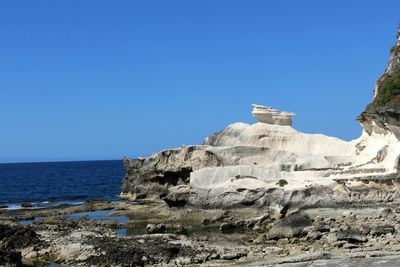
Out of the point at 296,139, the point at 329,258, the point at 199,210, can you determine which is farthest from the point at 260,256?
the point at 296,139

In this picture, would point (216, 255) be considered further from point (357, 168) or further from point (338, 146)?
point (338, 146)

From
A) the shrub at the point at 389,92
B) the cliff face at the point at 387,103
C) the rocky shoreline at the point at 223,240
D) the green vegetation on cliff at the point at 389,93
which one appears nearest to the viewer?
the rocky shoreline at the point at 223,240

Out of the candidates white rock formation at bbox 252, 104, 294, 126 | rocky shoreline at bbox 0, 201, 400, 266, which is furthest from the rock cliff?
rocky shoreline at bbox 0, 201, 400, 266

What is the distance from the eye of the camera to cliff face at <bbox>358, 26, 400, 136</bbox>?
43125 mm

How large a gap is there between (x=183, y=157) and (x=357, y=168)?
50.6 ft

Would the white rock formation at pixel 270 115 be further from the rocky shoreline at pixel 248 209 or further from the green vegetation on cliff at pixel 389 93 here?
the green vegetation on cliff at pixel 389 93

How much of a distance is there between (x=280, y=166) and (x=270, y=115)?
29.1ft

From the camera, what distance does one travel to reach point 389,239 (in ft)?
88.1

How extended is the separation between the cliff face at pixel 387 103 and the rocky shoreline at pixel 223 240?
9.02 m

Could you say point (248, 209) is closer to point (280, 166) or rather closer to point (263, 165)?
point (280, 166)

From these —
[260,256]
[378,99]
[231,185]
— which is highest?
[378,99]

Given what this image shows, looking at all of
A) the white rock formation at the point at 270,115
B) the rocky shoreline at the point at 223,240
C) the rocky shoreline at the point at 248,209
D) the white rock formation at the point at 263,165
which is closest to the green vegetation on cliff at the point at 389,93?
the rocky shoreline at the point at 248,209

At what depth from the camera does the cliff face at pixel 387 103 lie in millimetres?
43125

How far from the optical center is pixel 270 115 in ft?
186
